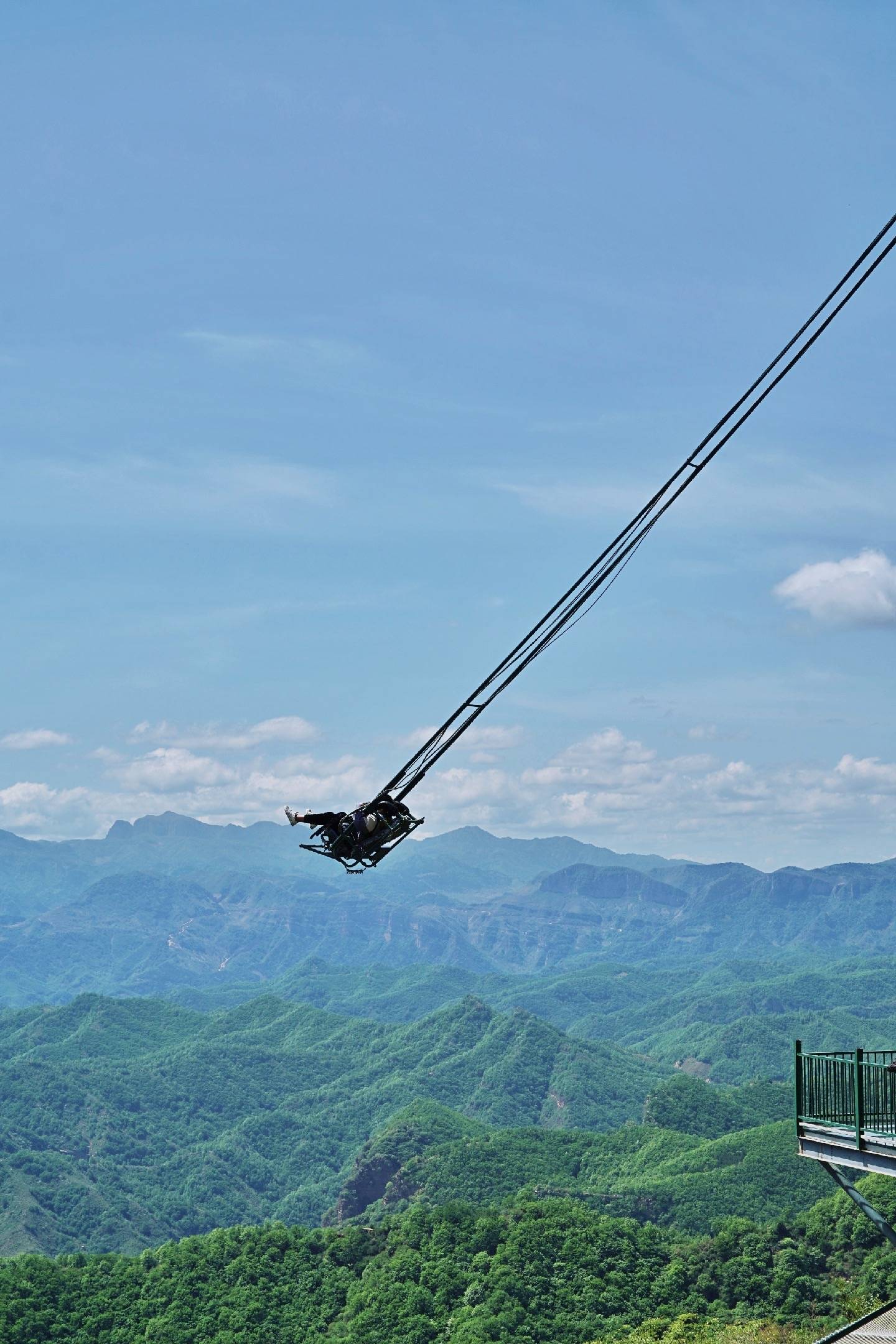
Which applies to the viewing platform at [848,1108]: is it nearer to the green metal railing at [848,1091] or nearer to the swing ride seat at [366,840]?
the green metal railing at [848,1091]

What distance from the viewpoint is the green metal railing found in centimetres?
2042

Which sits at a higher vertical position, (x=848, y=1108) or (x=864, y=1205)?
(x=848, y=1108)

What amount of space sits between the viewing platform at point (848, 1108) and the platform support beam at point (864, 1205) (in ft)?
0.85

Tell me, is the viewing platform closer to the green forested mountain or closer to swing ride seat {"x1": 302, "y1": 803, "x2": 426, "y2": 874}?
swing ride seat {"x1": 302, "y1": 803, "x2": 426, "y2": 874}

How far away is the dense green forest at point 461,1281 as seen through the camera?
93.8 meters

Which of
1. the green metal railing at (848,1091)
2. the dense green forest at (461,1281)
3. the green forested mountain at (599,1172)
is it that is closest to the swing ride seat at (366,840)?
the green metal railing at (848,1091)

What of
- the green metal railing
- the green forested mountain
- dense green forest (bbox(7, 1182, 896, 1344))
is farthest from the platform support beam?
the green forested mountain

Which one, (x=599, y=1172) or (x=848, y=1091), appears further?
(x=599, y=1172)

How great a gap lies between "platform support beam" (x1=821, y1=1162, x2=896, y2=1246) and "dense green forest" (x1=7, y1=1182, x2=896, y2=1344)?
72.7 m

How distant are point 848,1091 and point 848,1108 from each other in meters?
0.28

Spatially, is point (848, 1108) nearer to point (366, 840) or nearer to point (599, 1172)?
point (366, 840)

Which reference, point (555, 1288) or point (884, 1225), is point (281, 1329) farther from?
point (884, 1225)

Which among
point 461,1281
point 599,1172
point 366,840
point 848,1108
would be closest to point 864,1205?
point 848,1108

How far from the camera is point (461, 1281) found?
101625 millimetres
